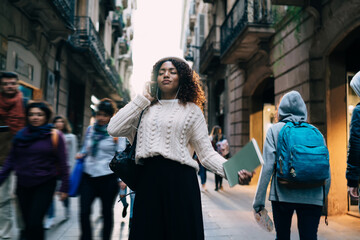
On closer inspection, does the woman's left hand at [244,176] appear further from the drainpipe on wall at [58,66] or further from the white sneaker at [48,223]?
the drainpipe on wall at [58,66]

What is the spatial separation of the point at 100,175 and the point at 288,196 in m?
2.08

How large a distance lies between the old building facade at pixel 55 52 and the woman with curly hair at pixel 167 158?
6.63m

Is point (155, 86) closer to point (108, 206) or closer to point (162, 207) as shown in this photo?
point (162, 207)

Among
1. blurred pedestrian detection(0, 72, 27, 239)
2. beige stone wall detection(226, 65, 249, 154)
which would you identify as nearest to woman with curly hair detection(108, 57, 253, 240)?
blurred pedestrian detection(0, 72, 27, 239)

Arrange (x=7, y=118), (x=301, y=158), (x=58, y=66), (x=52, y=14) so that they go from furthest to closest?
(x=58, y=66), (x=52, y=14), (x=7, y=118), (x=301, y=158)

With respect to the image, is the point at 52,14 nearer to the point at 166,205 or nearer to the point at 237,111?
the point at 237,111

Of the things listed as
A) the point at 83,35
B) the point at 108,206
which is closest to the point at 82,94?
Result: the point at 83,35

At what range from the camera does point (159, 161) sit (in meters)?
2.01

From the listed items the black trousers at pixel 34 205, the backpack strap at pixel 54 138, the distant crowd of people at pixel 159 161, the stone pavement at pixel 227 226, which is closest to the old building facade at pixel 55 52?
the stone pavement at pixel 227 226

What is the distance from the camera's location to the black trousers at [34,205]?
2924 millimetres

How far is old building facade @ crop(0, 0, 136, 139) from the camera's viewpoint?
8023mm

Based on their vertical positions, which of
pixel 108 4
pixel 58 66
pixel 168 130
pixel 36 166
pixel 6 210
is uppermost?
pixel 108 4

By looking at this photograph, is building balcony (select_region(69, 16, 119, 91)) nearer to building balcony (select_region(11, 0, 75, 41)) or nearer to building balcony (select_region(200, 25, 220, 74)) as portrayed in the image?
building balcony (select_region(11, 0, 75, 41))

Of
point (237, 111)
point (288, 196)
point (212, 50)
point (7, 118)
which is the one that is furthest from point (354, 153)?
point (212, 50)
